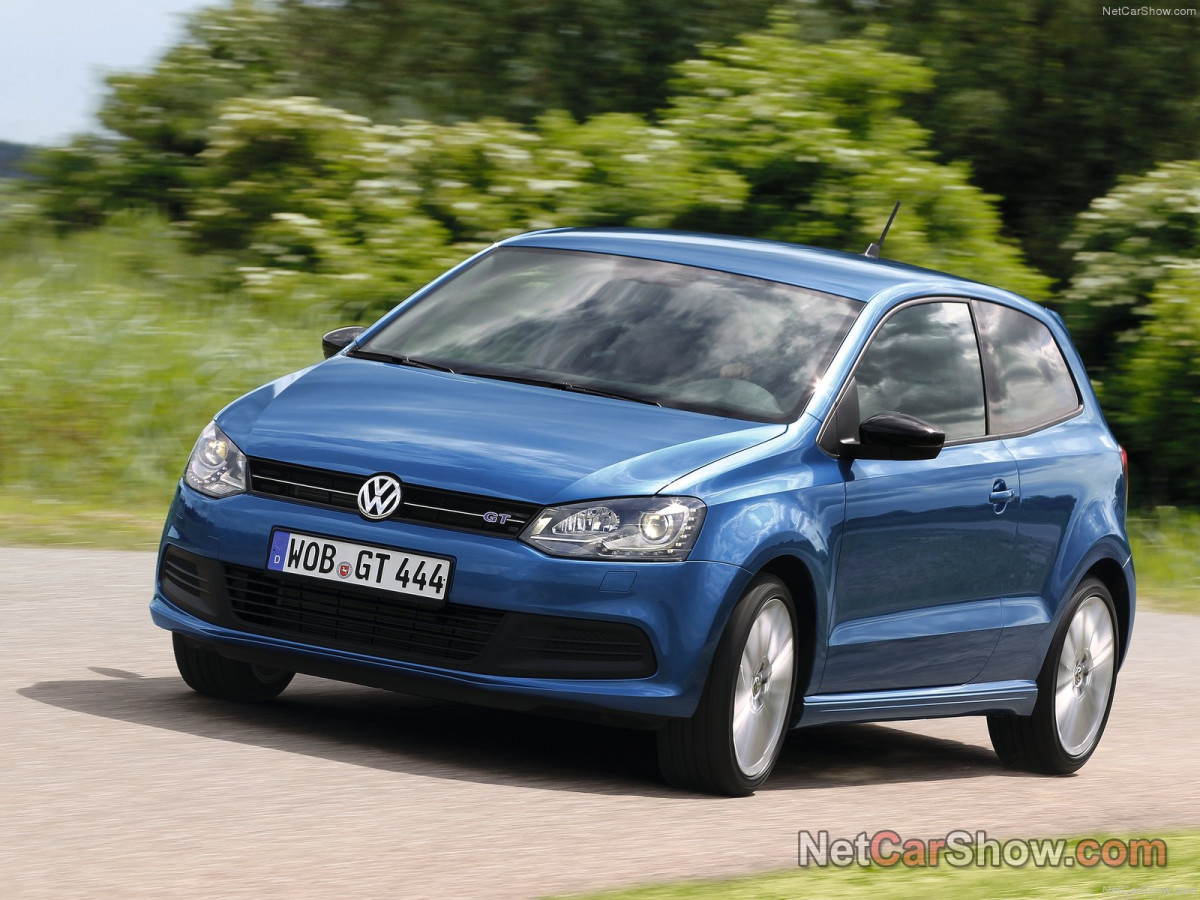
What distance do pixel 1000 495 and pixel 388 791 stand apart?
8.76ft

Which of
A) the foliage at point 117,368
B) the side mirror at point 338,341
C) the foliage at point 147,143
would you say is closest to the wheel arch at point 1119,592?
the side mirror at point 338,341

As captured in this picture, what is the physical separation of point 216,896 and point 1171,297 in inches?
507

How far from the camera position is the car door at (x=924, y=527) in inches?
255

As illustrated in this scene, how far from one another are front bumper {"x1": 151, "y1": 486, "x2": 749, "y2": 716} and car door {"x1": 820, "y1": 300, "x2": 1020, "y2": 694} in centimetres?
79

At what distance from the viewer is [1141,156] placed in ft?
69.7

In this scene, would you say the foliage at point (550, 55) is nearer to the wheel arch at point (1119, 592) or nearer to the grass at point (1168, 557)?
the grass at point (1168, 557)

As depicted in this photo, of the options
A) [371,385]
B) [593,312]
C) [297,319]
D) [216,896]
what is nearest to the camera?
[216,896]

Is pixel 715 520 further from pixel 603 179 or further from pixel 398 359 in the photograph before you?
pixel 603 179

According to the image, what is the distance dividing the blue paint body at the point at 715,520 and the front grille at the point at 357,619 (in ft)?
0.15

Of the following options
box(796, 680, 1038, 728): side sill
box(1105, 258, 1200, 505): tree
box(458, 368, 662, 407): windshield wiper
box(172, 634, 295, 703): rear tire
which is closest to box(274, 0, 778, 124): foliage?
box(1105, 258, 1200, 505): tree

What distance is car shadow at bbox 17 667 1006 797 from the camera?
6023 mm

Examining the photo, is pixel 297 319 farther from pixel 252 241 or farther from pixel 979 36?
pixel 979 36

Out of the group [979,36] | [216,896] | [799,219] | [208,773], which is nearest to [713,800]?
[208,773]

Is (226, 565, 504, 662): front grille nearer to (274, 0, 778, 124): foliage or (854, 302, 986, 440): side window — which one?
(854, 302, 986, 440): side window
